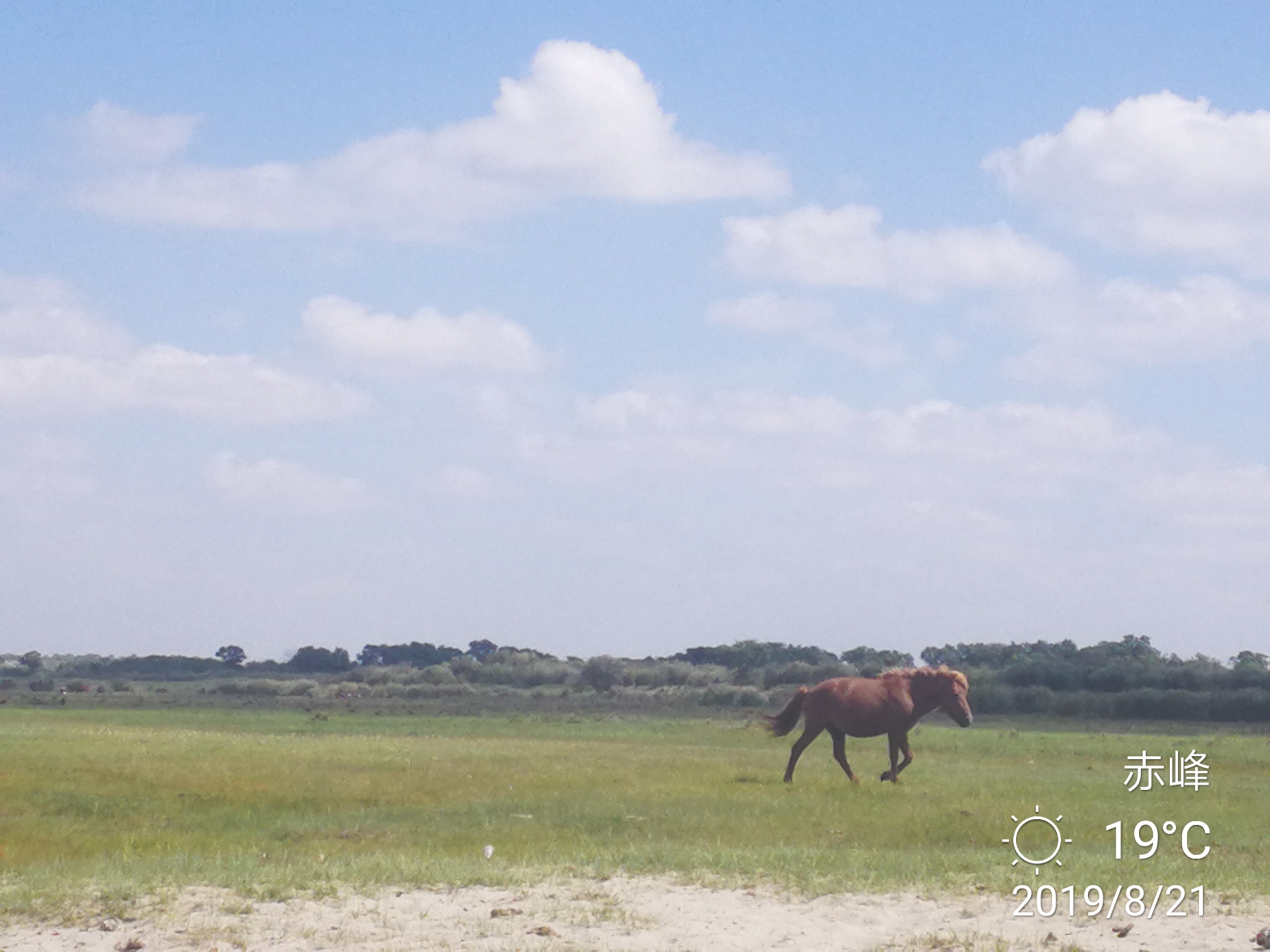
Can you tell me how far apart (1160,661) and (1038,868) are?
78.2 meters

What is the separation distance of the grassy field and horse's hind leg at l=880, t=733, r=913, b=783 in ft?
0.98

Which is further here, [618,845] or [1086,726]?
[1086,726]

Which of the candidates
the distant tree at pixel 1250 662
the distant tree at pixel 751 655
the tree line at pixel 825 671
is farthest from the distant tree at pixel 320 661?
the distant tree at pixel 1250 662

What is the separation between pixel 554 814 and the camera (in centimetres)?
2048

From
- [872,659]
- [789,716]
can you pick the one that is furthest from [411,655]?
[789,716]

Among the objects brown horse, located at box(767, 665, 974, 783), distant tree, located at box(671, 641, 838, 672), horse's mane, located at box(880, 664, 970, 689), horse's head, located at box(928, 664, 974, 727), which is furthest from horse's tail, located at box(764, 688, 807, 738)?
distant tree, located at box(671, 641, 838, 672)

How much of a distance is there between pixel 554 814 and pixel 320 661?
150088 mm

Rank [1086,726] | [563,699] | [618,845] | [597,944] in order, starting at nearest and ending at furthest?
1. [597,944]
2. [618,845]
3. [1086,726]
4. [563,699]

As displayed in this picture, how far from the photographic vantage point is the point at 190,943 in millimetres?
11383

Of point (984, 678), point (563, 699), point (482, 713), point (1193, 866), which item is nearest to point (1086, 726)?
point (984, 678)

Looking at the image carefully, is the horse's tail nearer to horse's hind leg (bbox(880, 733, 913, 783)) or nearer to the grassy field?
the grassy field

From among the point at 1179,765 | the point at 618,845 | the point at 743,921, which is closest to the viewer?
the point at 743,921

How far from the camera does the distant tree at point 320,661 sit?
537ft

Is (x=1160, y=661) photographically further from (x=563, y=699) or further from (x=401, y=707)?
(x=401, y=707)
